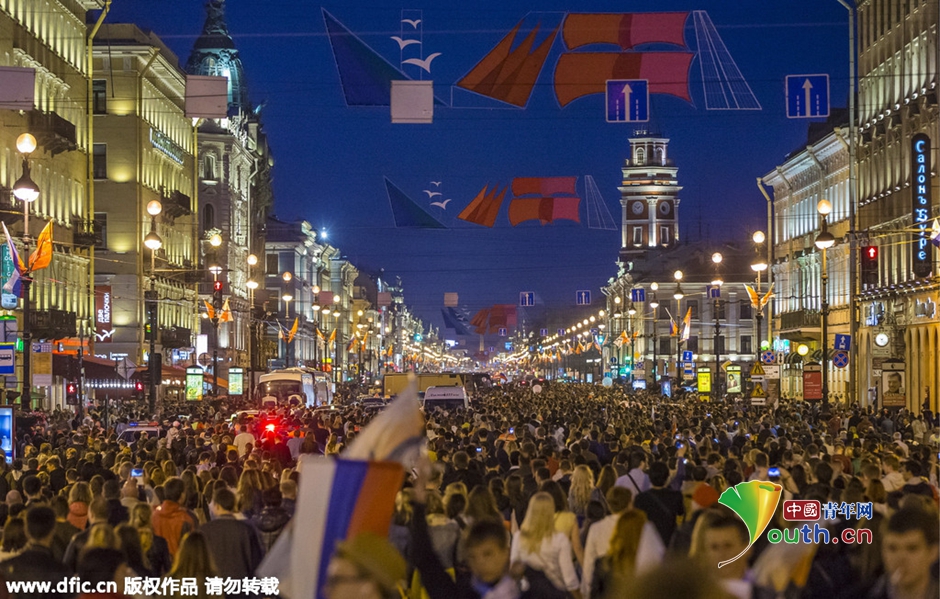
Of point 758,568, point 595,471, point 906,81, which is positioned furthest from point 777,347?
point 758,568

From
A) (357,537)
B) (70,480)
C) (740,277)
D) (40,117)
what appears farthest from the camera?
(740,277)

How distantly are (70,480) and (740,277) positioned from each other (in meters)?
119

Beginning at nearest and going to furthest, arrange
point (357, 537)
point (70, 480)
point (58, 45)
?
point (357, 537) < point (70, 480) < point (58, 45)

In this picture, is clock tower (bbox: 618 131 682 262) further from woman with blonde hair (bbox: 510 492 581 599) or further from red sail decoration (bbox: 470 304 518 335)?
woman with blonde hair (bbox: 510 492 581 599)

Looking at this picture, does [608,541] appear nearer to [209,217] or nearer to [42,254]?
[42,254]

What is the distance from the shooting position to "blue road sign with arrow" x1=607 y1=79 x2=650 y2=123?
87.6 ft

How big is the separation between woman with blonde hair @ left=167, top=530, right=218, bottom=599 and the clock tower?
499 feet

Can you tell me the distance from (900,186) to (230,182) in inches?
2158

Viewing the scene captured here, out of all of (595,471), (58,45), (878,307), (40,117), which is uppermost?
(58,45)

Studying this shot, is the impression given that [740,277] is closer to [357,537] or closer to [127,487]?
[127,487]

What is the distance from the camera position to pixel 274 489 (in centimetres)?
1431

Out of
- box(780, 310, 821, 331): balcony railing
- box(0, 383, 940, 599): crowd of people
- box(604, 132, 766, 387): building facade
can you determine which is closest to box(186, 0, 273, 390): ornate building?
box(604, 132, 766, 387): building facade

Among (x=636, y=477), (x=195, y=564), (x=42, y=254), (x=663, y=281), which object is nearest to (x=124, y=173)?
(x=42, y=254)

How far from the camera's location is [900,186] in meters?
56.8
